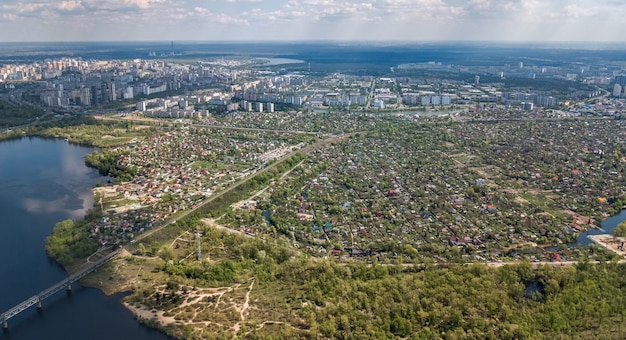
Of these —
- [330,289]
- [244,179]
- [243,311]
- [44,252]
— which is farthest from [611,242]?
[44,252]

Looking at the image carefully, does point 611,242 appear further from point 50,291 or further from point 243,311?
point 50,291

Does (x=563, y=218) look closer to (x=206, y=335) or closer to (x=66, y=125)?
(x=206, y=335)

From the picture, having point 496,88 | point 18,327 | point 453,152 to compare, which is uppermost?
point 496,88

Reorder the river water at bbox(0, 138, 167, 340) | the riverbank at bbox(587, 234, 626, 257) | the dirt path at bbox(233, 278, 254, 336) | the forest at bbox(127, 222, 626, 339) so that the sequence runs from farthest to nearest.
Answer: the riverbank at bbox(587, 234, 626, 257) → the river water at bbox(0, 138, 167, 340) → the dirt path at bbox(233, 278, 254, 336) → the forest at bbox(127, 222, 626, 339)

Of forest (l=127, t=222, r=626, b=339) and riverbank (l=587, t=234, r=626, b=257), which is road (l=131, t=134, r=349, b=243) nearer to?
forest (l=127, t=222, r=626, b=339)

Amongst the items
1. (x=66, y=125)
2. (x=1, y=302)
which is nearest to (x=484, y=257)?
(x=1, y=302)

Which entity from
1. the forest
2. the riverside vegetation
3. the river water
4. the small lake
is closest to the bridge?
the river water
